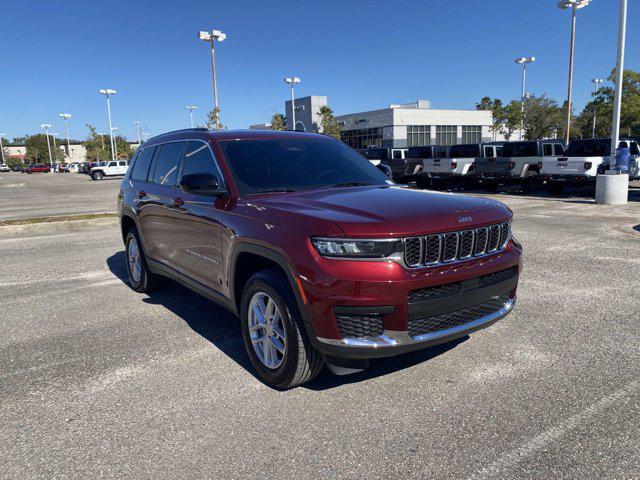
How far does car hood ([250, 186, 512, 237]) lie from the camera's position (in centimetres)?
297

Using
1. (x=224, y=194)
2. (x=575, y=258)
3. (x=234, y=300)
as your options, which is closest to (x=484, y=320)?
(x=234, y=300)

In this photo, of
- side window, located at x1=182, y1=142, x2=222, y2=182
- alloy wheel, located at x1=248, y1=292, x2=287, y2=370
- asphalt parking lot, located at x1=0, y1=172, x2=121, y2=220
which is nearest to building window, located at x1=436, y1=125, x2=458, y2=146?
asphalt parking lot, located at x1=0, y1=172, x2=121, y2=220

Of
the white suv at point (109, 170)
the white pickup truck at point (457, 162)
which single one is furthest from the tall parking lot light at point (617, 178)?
the white suv at point (109, 170)

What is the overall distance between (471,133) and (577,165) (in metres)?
59.5

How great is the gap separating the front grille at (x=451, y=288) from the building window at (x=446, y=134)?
69106mm

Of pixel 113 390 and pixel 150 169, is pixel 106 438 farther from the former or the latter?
pixel 150 169

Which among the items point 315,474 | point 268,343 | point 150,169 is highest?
point 150,169

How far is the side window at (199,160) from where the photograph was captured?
4170 mm

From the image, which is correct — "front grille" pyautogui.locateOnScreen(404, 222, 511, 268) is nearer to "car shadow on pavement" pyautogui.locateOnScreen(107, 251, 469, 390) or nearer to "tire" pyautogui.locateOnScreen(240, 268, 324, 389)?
"tire" pyautogui.locateOnScreen(240, 268, 324, 389)

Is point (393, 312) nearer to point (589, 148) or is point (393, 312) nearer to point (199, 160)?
point (199, 160)

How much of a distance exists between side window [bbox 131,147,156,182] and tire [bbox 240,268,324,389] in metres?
2.79

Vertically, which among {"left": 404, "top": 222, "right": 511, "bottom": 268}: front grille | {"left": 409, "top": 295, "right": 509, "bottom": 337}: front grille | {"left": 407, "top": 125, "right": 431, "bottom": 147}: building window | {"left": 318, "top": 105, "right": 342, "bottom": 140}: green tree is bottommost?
{"left": 409, "top": 295, "right": 509, "bottom": 337}: front grille

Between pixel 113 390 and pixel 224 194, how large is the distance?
1611 millimetres

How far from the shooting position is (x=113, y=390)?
11.6 feet
